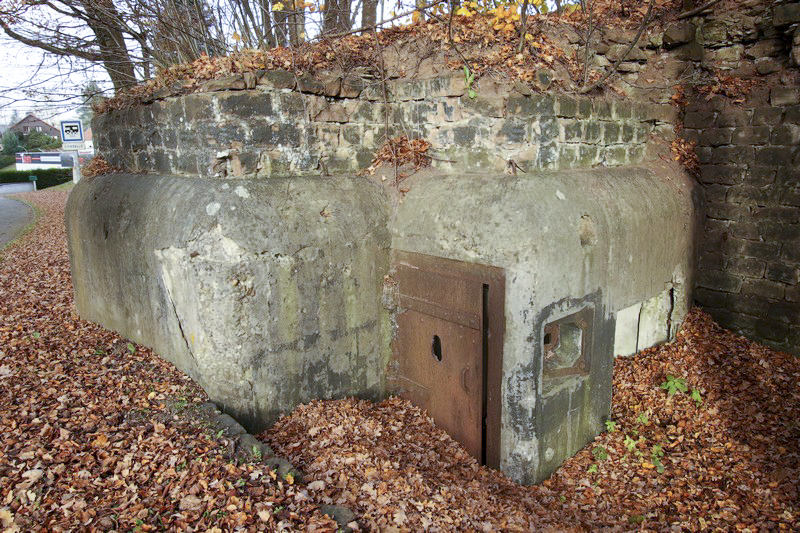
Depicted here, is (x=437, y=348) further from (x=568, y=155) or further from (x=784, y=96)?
(x=784, y=96)

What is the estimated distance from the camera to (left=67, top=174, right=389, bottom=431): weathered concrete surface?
3850 mm

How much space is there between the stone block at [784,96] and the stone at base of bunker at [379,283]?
1.60m

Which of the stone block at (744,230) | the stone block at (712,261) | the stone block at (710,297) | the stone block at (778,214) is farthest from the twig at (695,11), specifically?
the stone block at (710,297)

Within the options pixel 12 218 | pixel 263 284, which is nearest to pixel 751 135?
pixel 263 284

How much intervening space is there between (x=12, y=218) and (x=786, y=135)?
Result: 20540 mm

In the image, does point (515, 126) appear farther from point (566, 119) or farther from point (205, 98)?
point (205, 98)

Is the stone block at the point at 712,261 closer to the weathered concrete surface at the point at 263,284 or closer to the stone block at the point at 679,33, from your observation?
the stone block at the point at 679,33

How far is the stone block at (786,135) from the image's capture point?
4900 mm

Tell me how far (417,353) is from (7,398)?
3.06m

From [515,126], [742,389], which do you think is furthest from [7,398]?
[742,389]

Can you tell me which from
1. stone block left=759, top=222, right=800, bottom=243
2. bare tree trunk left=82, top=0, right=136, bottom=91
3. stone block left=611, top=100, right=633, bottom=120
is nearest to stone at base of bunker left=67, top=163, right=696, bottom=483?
stone block left=611, top=100, right=633, bottom=120

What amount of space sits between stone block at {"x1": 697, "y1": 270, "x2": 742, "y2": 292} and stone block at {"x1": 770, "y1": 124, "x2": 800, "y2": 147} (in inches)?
53.4

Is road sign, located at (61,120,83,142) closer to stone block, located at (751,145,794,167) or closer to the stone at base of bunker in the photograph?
the stone at base of bunker

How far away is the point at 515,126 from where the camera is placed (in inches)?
155
